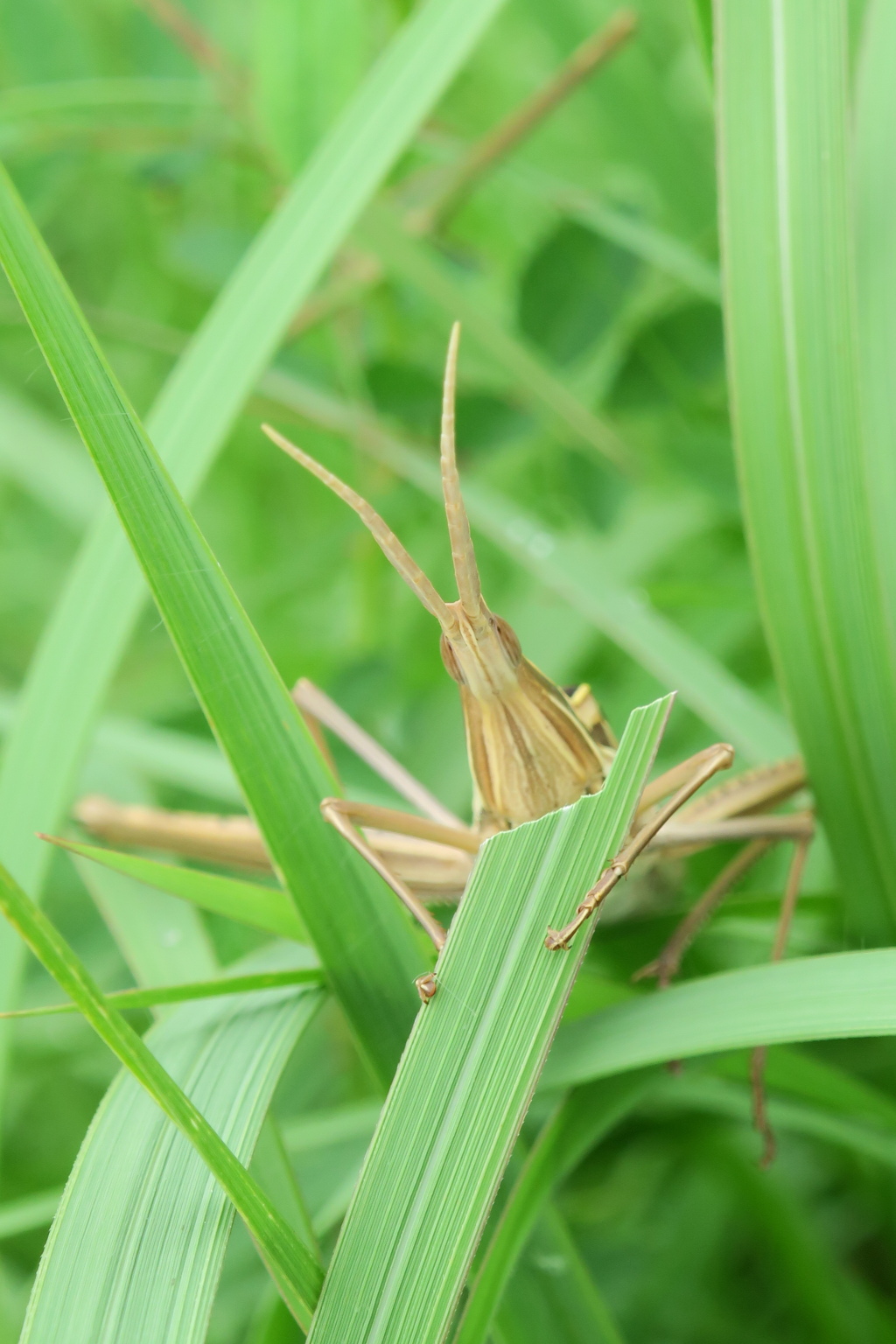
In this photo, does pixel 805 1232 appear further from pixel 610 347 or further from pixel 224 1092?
pixel 610 347

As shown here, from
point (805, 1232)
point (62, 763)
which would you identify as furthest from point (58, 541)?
point (805, 1232)

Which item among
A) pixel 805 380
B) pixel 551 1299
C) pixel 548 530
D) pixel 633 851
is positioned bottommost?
pixel 551 1299

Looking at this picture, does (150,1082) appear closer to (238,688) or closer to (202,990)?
(202,990)

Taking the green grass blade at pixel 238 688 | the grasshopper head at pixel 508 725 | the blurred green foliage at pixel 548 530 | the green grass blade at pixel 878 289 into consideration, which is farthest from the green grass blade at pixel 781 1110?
the green grass blade at pixel 878 289

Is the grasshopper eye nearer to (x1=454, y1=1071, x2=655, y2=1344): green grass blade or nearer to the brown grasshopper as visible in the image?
the brown grasshopper

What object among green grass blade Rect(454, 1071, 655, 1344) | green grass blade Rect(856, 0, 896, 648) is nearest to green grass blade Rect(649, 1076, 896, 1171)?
green grass blade Rect(454, 1071, 655, 1344)

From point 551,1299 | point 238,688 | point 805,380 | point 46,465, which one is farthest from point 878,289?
point 46,465
